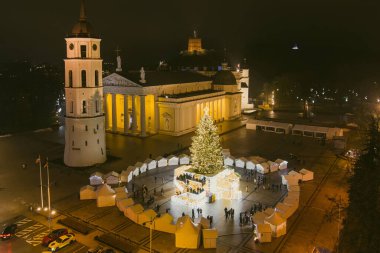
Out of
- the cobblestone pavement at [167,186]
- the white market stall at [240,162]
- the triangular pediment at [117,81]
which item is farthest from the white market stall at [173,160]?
the triangular pediment at [117,81]

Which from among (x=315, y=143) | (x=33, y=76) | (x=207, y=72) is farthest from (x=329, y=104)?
(x=33, y=76)

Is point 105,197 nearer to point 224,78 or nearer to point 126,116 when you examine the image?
point 126,116

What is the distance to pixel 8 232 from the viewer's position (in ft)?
87.5

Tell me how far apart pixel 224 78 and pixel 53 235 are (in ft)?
193

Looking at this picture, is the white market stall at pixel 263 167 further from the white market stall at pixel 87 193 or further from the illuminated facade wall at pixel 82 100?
the illuminated facade wall at pixel 82 100

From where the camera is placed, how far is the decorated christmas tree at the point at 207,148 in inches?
1320

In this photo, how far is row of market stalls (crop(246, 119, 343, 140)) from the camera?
2344 inches

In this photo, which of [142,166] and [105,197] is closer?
[105,197]

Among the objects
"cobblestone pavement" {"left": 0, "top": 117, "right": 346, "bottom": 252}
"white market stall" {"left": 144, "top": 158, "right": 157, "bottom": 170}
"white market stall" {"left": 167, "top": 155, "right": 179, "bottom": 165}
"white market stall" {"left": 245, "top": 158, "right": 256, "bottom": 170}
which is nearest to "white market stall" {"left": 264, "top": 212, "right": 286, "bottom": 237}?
"cobblestone pavement" {"left": 0, "top": 117, "right": 346, "bottom": 252}

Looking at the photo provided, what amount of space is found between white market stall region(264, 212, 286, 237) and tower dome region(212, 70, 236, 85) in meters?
54.4

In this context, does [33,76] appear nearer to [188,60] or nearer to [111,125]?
[111,125]

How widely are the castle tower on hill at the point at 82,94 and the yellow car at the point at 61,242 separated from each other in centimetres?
1857

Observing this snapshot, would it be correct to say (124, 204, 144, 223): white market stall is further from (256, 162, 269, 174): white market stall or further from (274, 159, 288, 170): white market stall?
(274, 159, 288, 170): white market stall

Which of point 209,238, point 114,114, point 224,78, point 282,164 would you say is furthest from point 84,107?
point 224,78
